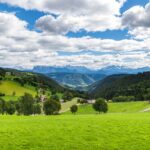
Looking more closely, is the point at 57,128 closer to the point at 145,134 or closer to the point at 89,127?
the point at 89,127

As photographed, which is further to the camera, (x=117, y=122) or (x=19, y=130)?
(x=117, y=122)

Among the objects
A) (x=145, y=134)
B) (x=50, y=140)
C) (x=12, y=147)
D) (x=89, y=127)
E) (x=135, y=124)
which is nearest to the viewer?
(x=12, y=147)

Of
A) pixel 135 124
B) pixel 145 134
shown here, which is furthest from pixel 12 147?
pixel 135 124

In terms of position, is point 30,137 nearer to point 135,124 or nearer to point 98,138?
point 98,138

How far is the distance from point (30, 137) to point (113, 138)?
8.55m

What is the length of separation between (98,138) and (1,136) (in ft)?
32.9

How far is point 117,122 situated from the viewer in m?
42.6

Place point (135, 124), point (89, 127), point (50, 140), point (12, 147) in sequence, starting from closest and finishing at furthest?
point (12, 147)
point (50, 140)
point (89, 127)
point (135, 124)

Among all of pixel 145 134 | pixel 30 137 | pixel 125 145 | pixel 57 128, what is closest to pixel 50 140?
pixel 30 137

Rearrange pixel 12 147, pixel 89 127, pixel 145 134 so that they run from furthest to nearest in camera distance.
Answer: pixel 89 127 < pixel 145 134 < pixel 12 147

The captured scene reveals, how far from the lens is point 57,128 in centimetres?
3778

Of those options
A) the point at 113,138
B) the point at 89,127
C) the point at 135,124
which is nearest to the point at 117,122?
the point at 135,124

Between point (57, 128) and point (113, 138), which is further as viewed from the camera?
point (57, 128)

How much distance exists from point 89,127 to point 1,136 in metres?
10.4
